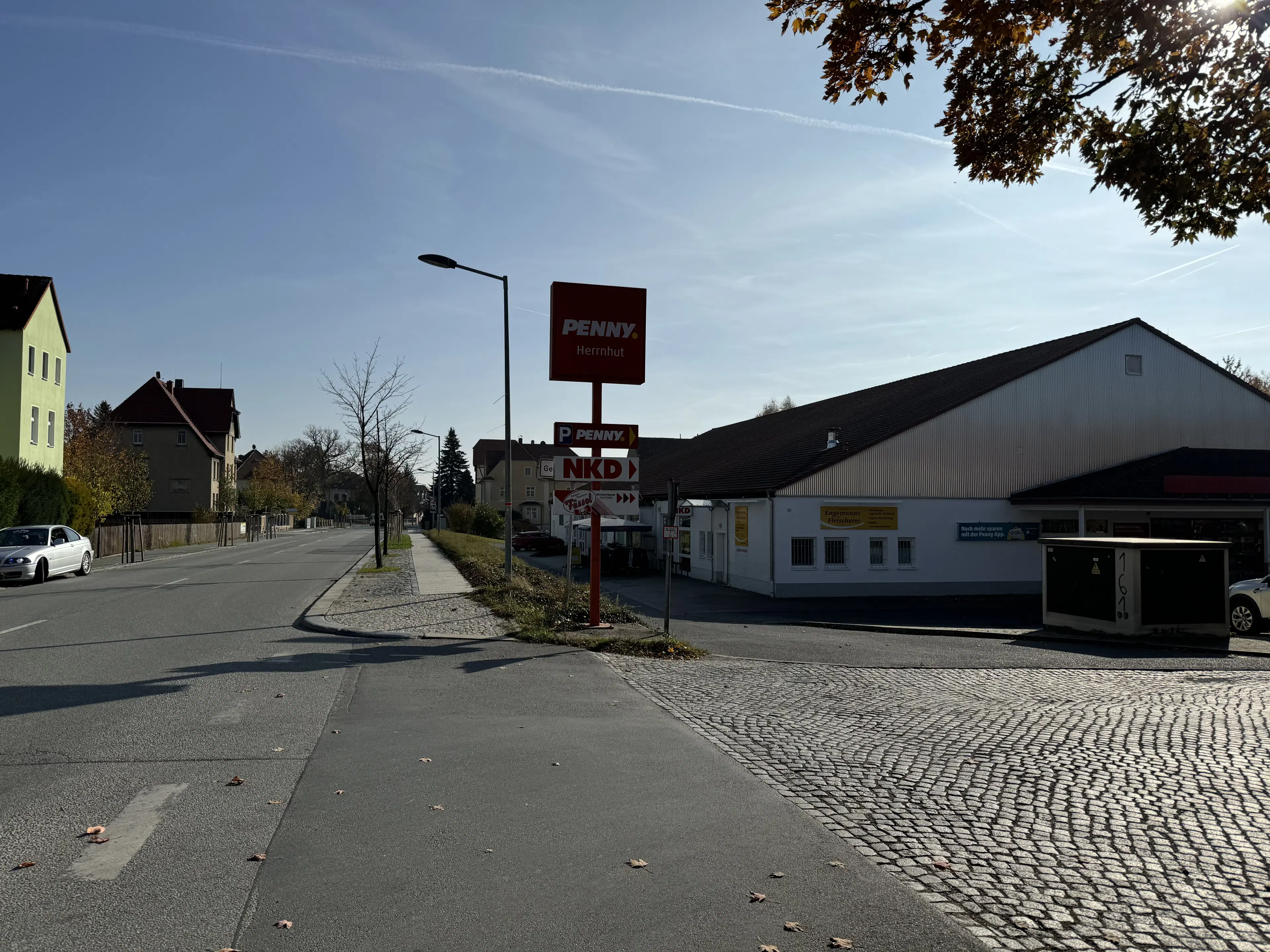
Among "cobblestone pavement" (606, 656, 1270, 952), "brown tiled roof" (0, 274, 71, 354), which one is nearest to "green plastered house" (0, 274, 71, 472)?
"brown tiled roof" (0, 274, 71, 354)

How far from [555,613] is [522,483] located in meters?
87.5

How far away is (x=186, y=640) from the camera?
13.7 meters

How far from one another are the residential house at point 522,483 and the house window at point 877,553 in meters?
48.3

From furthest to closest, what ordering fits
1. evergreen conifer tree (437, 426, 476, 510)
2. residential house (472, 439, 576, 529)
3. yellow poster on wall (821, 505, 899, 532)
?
evergreen conifer tree (437, 426, 476, 510), residential house (472, 439, 576, 529), yellow poster on wall (821, 505, 899, 532)

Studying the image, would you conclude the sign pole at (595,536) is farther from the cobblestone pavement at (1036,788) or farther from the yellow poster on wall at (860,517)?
the yellow poster on wall at (860,517)

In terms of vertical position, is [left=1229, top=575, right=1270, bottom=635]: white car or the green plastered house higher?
the green plastered house

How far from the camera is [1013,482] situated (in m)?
30.4

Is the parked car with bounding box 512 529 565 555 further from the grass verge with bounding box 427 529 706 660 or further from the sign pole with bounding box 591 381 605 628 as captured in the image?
the sign pole with bounding box 591 381 605 628

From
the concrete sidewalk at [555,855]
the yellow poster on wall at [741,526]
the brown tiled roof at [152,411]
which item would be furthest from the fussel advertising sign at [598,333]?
the brown tiled roof at [152,411]

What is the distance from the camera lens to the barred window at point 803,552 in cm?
2802

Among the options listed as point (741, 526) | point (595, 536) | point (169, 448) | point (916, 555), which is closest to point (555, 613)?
point (595, 536)

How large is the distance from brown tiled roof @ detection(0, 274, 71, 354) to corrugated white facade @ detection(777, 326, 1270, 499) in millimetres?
32245

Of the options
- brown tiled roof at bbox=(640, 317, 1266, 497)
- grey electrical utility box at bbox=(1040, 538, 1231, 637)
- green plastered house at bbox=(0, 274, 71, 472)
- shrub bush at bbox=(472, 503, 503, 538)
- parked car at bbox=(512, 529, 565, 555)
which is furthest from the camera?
shrub bush at bbox=(472, 503, 503, 538)

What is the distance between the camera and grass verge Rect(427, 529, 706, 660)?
46.0 feet
